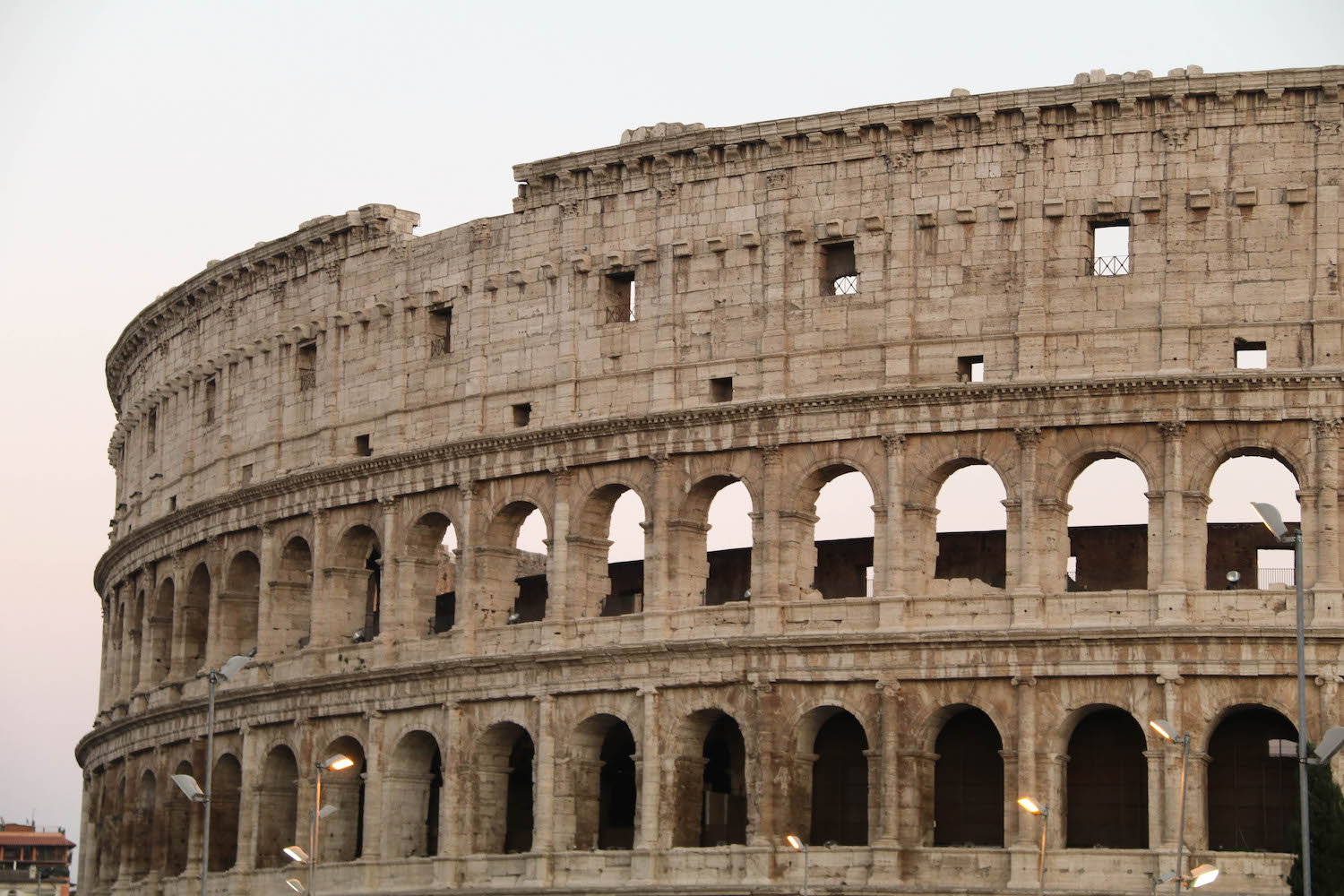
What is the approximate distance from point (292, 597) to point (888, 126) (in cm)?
2000

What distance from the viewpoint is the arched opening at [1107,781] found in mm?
52531

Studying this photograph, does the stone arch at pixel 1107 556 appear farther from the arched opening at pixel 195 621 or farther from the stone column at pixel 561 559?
the arched opening at pixel 195 621

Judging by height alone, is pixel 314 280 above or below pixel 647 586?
above

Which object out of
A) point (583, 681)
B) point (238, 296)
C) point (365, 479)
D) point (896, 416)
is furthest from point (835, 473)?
point (238, 296)

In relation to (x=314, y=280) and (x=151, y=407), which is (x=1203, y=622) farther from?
(x=151, y=407)

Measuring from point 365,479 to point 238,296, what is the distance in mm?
8778

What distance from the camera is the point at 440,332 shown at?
6262 centimetres

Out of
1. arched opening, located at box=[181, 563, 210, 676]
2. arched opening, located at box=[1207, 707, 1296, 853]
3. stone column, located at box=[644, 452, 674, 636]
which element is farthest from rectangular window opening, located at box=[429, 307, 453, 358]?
arched opening, located at box=[1207, 707, 1296, 853]

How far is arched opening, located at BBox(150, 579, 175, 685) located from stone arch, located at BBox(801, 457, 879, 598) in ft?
68.0

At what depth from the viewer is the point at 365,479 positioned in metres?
63.0

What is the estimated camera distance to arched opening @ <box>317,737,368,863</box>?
204 feet

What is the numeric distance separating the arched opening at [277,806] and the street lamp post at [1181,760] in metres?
22.7

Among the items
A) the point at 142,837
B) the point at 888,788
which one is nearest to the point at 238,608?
the point at 142,837

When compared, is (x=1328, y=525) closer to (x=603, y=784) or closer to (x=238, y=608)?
(x=603, y=784)
